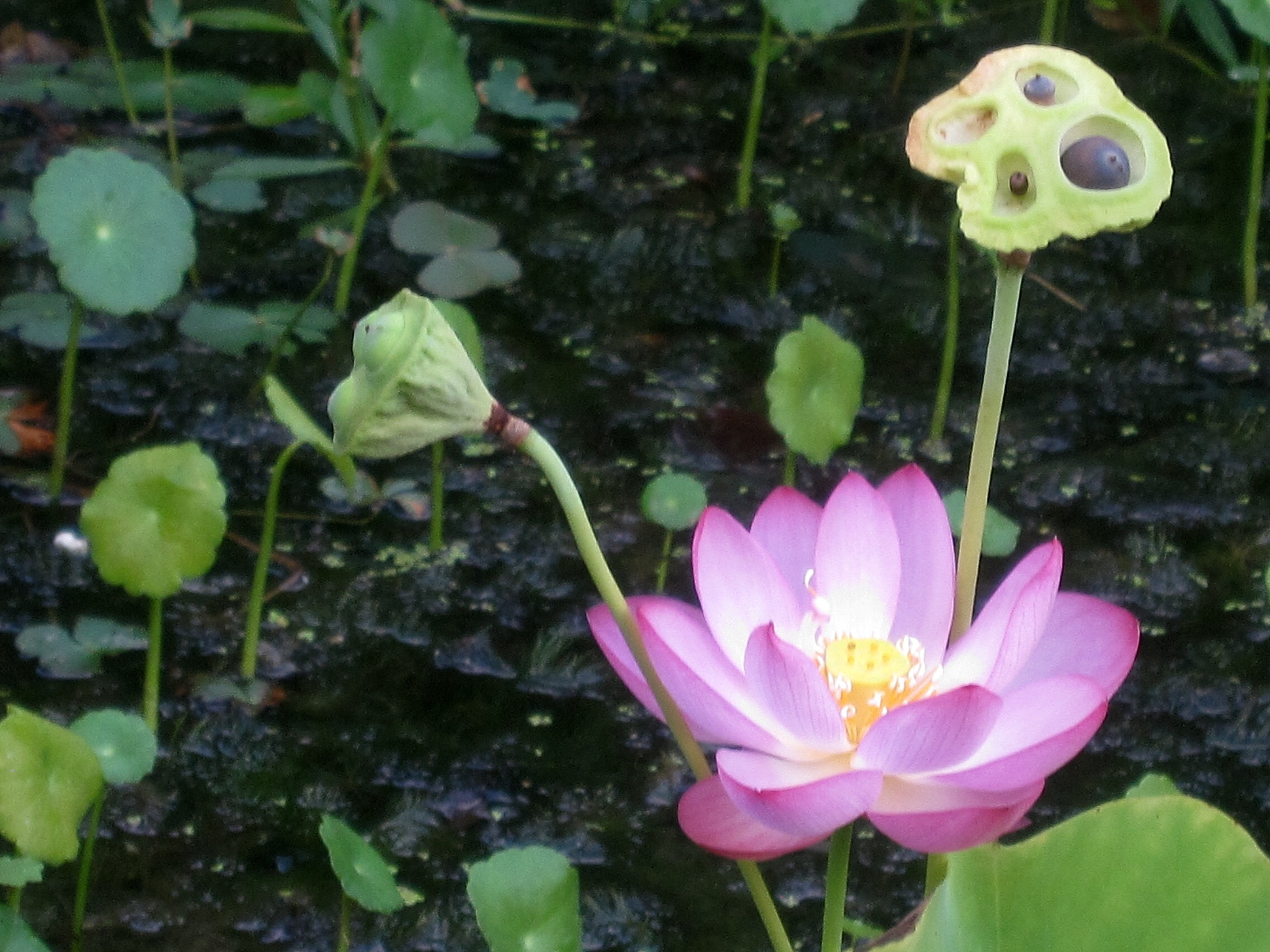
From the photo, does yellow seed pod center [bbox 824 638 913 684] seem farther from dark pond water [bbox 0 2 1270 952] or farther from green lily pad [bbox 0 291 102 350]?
green lily pad [bbox 0 291 102 350]

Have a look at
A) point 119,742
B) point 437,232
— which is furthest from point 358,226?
point 119,742

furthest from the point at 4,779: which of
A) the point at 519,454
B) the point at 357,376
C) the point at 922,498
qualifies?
the point at 519,454

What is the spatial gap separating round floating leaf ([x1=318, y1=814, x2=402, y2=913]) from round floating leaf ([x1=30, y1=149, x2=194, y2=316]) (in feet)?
1.84

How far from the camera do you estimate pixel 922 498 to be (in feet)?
2.06

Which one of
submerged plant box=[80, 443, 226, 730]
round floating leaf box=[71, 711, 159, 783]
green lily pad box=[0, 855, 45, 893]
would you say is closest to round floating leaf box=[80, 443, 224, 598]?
submerged plant box=[80, 443, 226, 730]

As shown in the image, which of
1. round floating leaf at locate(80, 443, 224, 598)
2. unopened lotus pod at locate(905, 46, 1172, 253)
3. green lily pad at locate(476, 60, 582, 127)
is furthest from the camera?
green lily pad at locate(476, 60, 582, 127)

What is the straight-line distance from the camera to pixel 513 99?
1.76 m

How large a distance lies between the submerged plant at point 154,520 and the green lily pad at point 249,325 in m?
0.45

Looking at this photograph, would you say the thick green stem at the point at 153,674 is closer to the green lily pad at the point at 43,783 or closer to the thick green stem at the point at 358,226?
the green lily pad at the point at 43,783

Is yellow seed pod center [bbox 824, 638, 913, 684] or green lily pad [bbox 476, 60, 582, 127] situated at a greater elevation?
green lily pad [bbox 476, 60, 582, 127]

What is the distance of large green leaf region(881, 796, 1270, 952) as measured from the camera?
0.51 meters

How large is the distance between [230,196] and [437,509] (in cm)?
64

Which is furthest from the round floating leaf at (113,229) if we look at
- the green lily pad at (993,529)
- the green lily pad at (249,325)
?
the green lily pad at (993,529)

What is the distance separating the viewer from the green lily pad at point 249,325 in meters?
1.38
